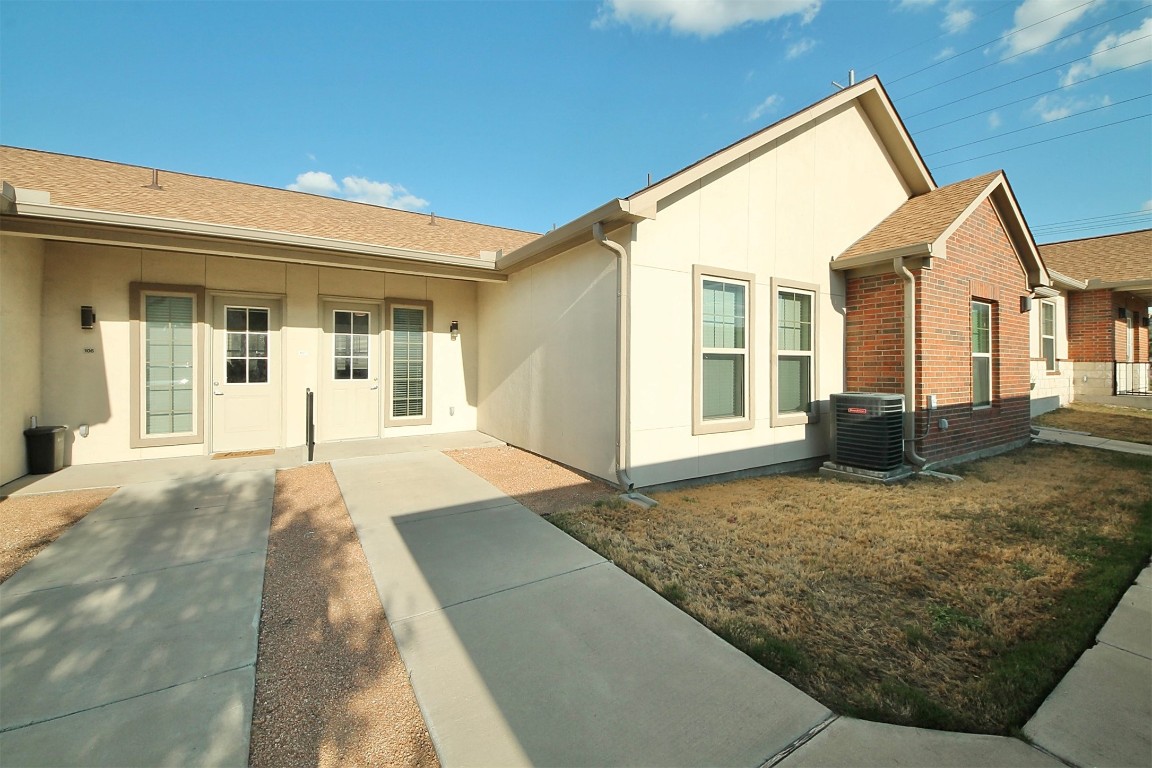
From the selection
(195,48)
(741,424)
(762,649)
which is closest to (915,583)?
(762,649)

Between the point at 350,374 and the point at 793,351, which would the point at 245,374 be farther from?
the point at 793,351

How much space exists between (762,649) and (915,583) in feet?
5.22

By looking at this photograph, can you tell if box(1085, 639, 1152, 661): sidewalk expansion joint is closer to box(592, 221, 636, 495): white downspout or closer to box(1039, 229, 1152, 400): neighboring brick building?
box(592, 221, 636, 495): white downspout

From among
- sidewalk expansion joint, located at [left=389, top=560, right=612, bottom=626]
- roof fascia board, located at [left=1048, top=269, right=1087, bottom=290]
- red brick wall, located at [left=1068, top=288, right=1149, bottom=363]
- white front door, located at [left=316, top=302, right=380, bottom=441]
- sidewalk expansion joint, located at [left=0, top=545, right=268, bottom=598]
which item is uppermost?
roof fascia board, located at [left=1048, top=269, right=1087, bottom=290]

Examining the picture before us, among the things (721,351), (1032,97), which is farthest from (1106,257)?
(721,351)

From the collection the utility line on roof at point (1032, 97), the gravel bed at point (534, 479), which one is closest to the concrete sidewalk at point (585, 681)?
the gravel bed at point (534, 479)

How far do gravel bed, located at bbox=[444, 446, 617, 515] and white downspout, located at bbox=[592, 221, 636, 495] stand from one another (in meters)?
0.31

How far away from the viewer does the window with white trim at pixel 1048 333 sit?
1210cm

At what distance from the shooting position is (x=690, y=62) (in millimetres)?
9406

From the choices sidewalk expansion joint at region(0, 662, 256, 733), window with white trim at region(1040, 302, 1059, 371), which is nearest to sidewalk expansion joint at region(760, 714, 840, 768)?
sidewalk expansion joint at region(0, 662, 256, 733)

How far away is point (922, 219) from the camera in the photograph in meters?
6.95

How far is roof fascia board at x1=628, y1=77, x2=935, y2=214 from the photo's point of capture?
5059mm

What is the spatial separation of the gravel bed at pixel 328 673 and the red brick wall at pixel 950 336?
274 inches

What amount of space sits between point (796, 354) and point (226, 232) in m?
7.78
